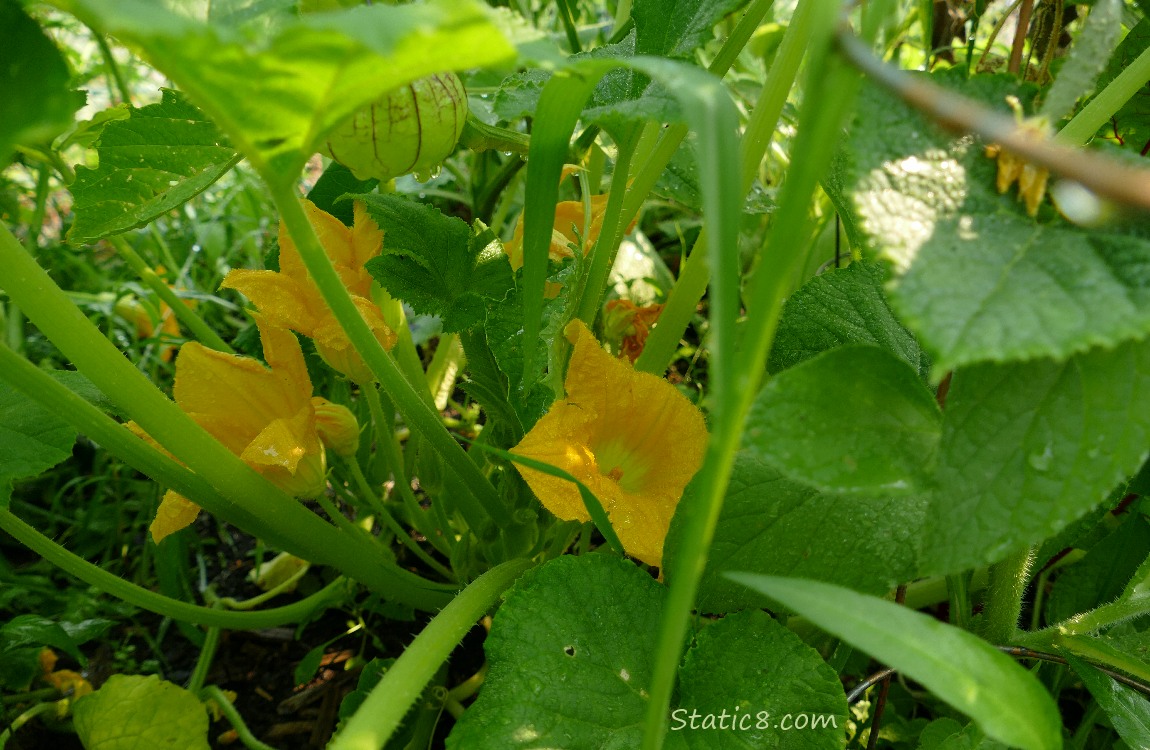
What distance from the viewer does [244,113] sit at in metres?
0.52

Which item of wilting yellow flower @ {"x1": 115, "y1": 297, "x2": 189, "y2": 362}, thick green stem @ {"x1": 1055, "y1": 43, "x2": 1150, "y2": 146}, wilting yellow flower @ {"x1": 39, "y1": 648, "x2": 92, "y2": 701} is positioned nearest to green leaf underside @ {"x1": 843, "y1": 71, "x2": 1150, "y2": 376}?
thick green stem @ {"x1": 1055, "y1": 43, "x2": 1150, "y2": 146}

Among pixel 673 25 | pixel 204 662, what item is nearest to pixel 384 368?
pixel 673 25

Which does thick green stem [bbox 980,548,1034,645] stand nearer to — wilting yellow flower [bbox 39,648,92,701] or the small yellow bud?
the small yellow bud

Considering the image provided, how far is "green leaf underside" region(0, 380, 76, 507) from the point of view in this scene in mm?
874

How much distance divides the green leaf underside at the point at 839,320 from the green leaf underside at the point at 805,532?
141mm

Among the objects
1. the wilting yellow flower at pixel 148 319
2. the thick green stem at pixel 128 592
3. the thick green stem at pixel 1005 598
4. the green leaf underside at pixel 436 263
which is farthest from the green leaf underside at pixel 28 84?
the wilting yellow flower at pixel 148 319

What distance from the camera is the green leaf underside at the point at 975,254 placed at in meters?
0.43

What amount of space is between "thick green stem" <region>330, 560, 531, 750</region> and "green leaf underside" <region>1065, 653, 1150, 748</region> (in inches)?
20.6

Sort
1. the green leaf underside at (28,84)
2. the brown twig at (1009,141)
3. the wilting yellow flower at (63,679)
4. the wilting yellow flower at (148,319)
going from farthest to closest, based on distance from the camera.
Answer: the wilting yellow flower at (148,319) < the wilting yellow flower at (63,679) < the green leaf underside at (28,84) < the brown twig at (1009,141)

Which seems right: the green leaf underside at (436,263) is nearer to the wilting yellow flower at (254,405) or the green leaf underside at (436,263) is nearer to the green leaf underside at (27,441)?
the wilting yellow flower at (254,405)

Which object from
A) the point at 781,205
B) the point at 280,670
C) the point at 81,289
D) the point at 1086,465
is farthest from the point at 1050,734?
the point at 81,289

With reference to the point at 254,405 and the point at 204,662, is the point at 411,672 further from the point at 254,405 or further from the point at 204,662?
the point at 204,662

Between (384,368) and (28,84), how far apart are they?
1.04 ft

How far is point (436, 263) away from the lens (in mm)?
943
